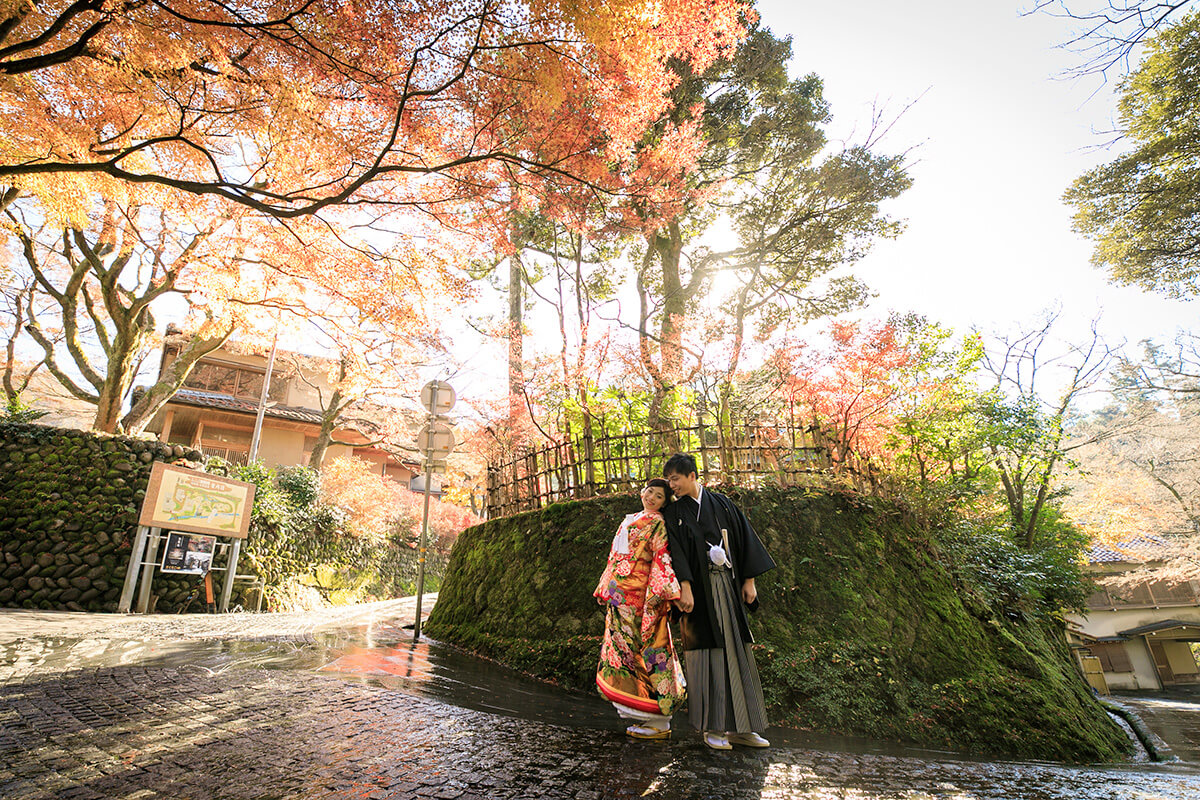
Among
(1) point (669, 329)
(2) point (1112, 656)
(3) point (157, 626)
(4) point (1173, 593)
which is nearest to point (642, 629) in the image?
(3) point (157, 626)

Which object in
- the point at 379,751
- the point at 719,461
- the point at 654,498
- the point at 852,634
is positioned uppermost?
A: the point at 719,461

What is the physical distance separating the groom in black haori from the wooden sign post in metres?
9.45

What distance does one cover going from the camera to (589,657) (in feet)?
16.6

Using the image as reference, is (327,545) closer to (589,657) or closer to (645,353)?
(645,353)

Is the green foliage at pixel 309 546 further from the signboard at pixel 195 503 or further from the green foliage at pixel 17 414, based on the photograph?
the green foliage at pixel 17 414

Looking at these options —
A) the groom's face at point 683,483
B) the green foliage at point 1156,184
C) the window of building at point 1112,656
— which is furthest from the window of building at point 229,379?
the window of building at point 1112,656

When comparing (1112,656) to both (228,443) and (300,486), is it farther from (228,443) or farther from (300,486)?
(228,443)

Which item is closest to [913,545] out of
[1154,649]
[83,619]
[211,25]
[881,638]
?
[881,638]

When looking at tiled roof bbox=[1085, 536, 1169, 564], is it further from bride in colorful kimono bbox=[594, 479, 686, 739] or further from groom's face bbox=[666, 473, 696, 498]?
bride in colorful kimono bbox=[594, 479, 686, 739]

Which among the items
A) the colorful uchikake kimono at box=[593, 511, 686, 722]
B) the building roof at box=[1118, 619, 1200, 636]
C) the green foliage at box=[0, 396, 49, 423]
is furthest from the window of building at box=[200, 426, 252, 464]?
the building roof at box=[1118, 619, 1200, 636]

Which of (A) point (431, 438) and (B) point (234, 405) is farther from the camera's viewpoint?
(B) point (234, 405)

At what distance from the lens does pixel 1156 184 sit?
36.9 ft

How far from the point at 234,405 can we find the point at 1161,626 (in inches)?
1395

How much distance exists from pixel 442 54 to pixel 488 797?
6.62m
